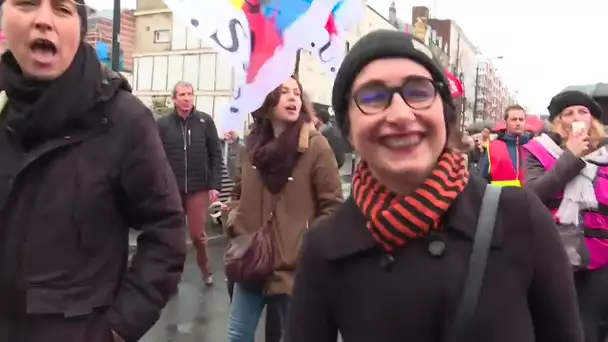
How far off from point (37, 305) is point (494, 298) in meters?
1.30

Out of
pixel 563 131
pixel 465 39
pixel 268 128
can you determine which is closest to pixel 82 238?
pixel 268 128

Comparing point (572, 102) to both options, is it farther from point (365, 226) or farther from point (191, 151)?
point (191, 151)

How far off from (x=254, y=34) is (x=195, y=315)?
9.12 ft

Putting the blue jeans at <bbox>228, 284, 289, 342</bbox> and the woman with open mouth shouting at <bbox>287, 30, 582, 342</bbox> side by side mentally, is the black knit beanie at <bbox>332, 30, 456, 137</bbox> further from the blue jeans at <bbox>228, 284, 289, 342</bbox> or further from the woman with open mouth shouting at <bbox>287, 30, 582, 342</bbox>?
the blue jeans at <bbox>228, 284, 289, 342</bbox>

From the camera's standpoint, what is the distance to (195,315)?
5402 millimetres

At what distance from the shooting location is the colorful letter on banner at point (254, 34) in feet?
11.0

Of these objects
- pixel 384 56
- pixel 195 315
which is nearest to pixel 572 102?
pixel 384 56

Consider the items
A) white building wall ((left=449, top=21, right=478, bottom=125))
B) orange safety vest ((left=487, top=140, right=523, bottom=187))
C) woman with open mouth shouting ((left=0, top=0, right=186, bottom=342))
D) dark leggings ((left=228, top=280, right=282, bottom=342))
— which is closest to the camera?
woman with open mouth shouting ((left=0, top=0, right=186, bottom=342))

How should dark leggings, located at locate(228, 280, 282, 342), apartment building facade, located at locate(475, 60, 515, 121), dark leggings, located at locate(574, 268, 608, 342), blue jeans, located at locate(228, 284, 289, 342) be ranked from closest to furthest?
blue jeans, located at locate(228, 284, 289, 342)
dark leggings, located at locate(574, 268, 608, 342)
dark leggings, located at locate(228, 280, 282, 342)
apartment building facade, located at locate(475, 60, 515, 121)

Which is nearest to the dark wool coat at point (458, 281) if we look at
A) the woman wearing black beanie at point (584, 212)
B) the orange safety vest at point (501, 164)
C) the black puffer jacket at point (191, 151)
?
the woman wearing black beanie at point (584, 212)

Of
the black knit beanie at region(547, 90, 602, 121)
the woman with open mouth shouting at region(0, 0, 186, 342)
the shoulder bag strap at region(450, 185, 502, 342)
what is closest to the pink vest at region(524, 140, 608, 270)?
the black knit beanie at region(547, 90, 602, 121)

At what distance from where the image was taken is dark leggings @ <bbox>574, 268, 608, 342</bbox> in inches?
142

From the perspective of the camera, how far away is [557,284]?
1.52m

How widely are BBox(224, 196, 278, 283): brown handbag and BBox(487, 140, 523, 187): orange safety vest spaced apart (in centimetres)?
218
